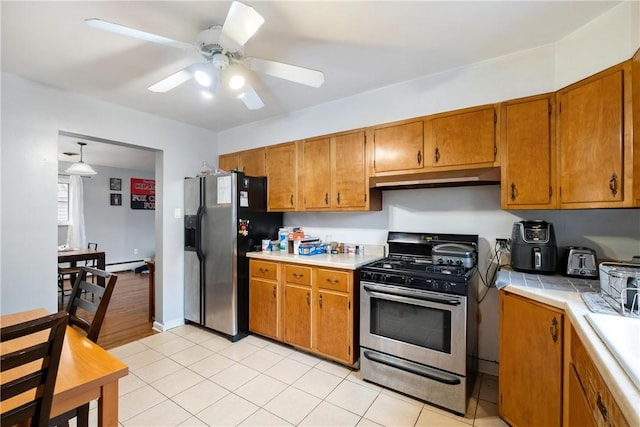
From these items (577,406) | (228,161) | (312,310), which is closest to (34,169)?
(228,161)

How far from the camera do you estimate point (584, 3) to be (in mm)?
1514

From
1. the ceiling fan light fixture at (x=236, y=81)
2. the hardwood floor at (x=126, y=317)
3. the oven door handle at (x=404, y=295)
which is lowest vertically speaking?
the hardwood floor at (x=126, y=317)

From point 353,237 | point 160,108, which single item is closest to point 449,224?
point 353,237

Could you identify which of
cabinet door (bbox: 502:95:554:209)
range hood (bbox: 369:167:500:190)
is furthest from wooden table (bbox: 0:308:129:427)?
cabinet door (bbox: 502:95:554:209)

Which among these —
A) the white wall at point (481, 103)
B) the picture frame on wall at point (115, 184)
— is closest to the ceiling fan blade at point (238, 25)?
the white wall at point (481, 103)

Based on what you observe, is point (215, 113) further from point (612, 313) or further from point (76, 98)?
point (612, 313)

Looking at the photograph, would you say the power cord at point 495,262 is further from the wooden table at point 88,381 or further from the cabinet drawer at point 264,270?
the wooden table at point 88,381

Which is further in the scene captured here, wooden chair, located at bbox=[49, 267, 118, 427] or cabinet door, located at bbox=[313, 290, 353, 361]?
cabinet door, located at bbox=[313, 290, 353, 361]

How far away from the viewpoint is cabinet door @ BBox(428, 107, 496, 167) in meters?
2.02

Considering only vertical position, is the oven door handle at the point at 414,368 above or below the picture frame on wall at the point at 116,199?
below

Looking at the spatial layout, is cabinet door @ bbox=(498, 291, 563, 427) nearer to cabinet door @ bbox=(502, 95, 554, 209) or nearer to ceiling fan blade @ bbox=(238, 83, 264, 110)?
cabinet door @ bbox=(502, 95, 554, 209)

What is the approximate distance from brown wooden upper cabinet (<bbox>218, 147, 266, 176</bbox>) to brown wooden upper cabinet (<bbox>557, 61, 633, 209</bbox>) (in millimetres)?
2690

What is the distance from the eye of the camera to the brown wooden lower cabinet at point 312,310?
2330mm

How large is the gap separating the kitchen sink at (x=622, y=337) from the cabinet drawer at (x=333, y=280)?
148cm
